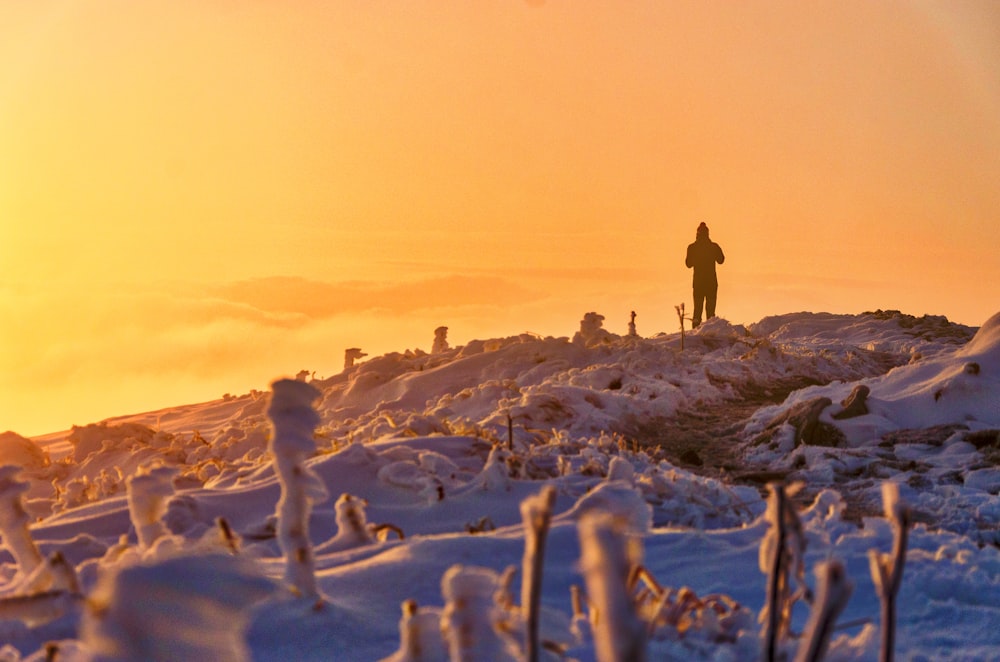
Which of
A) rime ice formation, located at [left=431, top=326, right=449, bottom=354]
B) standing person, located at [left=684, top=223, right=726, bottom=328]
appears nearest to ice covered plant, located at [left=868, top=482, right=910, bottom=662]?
rime ice formation, located at [left=431, top=326, right=449, bottom=354]

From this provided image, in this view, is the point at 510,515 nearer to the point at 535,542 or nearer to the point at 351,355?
the point at 535,542

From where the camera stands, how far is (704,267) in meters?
20.5

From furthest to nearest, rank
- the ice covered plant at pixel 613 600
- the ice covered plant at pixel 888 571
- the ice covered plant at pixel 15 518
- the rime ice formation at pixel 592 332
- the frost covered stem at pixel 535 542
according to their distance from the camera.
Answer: the rime ice formation at pixel 592 332, the ice covered plant at pixel 15 518, the ice covered plant at pixel 888 571, the frost covered stem at pixel 535 542, the ice covered plant at pixel 613 600

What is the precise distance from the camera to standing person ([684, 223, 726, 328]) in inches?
800

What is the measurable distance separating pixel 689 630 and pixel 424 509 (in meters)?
2.16

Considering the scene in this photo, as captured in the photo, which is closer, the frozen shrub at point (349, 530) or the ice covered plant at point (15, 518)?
the ice covered plant at point (15, 518)

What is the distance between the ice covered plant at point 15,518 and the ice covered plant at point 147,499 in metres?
0.31

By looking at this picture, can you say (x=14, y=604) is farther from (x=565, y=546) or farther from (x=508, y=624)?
(x=565, y=546)

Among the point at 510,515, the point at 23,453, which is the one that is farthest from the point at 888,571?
the point at 23,453

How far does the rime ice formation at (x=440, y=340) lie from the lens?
48.8ft

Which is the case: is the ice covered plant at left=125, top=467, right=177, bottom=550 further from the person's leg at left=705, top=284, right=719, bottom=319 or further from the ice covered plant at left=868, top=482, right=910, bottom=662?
the person's leg at left=705, top=284, right=719, bottom=319

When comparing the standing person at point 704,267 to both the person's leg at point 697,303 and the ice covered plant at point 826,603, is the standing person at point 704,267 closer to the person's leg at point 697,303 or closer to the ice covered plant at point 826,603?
the person's leg at point 697,303

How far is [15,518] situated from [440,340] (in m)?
12.2

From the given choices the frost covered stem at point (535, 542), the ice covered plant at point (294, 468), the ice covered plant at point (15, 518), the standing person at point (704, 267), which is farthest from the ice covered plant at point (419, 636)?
the standing person at point (704, 267)
